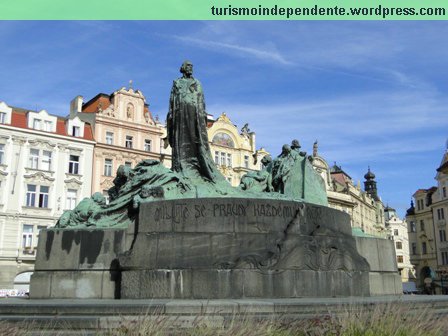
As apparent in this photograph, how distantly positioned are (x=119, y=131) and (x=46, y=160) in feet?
22.6

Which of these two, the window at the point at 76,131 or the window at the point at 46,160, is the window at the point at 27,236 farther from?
the window at the point at 76,131

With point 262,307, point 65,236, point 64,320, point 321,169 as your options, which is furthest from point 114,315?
point 321,169

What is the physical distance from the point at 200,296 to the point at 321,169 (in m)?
57.5

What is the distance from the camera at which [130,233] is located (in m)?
9.29

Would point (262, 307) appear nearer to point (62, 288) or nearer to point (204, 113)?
point (62, 288)

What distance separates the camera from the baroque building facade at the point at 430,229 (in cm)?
6241

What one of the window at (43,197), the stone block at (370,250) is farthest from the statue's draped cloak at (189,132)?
the window at (43,197)

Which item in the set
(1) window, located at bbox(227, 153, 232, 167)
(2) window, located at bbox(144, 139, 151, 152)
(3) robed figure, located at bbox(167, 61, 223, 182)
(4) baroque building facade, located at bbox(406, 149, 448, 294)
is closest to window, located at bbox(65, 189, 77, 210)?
(2) window, located at bbox(144, 139, 151, 152)

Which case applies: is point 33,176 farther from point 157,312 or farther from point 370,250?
point 157,312

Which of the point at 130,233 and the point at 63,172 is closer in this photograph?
the point at 130,233


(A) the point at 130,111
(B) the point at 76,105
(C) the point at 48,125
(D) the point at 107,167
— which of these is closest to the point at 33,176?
(C) the point at 48,125

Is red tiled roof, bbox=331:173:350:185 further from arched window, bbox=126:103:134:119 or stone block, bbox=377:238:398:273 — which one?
stone block, bbox=377:238:398:273

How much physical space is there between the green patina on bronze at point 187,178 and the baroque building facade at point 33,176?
92.2 ft

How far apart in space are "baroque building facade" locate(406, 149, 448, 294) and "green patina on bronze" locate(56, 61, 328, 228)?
49.2m
